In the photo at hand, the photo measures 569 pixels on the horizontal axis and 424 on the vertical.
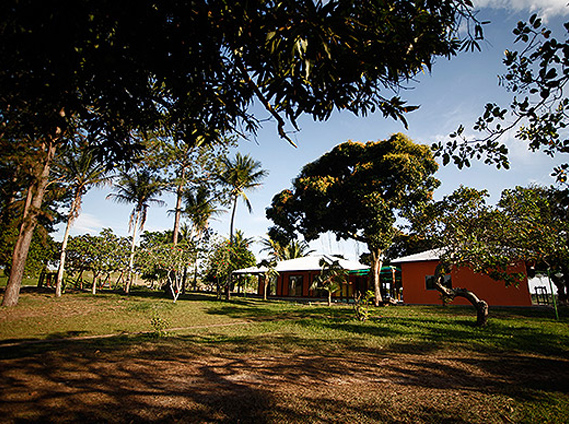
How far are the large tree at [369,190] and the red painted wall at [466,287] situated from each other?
2.91m

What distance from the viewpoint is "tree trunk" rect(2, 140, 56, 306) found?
1339 centimetres

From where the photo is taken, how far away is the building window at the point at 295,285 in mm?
31020

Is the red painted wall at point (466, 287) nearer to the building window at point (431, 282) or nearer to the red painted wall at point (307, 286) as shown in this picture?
the building window at point (431, 282)

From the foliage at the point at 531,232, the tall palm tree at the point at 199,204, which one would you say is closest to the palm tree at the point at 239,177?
the tall palm tree at the point at 199,204

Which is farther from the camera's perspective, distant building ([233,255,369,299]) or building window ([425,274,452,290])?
distant building ([233,255,369,299])

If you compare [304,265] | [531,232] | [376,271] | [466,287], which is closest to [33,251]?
[304,265]

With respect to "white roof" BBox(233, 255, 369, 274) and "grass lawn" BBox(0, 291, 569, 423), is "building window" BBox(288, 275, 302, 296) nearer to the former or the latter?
"white roof" BBox(233, 255, 369, 274)

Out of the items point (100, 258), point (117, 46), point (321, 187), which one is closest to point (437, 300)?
point (321, 187)

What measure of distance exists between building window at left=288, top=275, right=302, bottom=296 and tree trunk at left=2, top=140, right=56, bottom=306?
23.1m

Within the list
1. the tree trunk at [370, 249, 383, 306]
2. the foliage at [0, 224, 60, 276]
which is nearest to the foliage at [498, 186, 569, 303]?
the tree trunk at [370, 249, 383, 306]

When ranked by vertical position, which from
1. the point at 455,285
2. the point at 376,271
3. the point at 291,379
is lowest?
the point at 291,379

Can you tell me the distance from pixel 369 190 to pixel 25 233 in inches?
778

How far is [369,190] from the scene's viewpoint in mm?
19141

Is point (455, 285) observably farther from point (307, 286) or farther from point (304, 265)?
point (307, 286)
